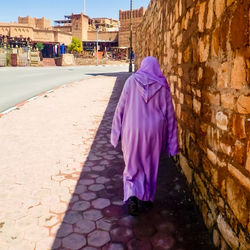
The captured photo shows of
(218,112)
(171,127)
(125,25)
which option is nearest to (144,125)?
(171,127)

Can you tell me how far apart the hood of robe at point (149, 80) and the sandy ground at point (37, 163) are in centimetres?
150

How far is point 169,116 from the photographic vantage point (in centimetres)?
288

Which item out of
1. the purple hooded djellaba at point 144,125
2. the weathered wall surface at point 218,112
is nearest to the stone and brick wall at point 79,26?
the weathered wall surface at point 218,112

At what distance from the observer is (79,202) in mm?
3061

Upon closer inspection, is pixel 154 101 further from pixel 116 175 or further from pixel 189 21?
pixel 116 175

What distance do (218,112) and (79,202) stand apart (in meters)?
1.81

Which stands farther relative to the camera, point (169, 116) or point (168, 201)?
point (168, 201)

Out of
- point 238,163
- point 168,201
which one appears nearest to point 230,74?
point 238,163

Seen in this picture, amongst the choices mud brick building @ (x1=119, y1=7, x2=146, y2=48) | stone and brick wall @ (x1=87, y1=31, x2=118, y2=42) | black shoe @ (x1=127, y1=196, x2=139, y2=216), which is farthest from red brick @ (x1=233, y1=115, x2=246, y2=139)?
stone and brick wall @ (x1=87, y1=31, x2=118, y2=42)

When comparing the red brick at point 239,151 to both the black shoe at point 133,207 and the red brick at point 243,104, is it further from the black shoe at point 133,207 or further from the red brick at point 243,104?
the black shoe at point 133,207

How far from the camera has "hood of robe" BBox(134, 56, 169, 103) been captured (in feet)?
9.02

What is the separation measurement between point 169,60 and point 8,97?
7646mm

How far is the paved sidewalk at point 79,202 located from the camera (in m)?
2.41

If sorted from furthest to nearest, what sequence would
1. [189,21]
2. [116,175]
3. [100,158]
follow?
1. [100,158]
2. [116,175]
3. [189,21]
